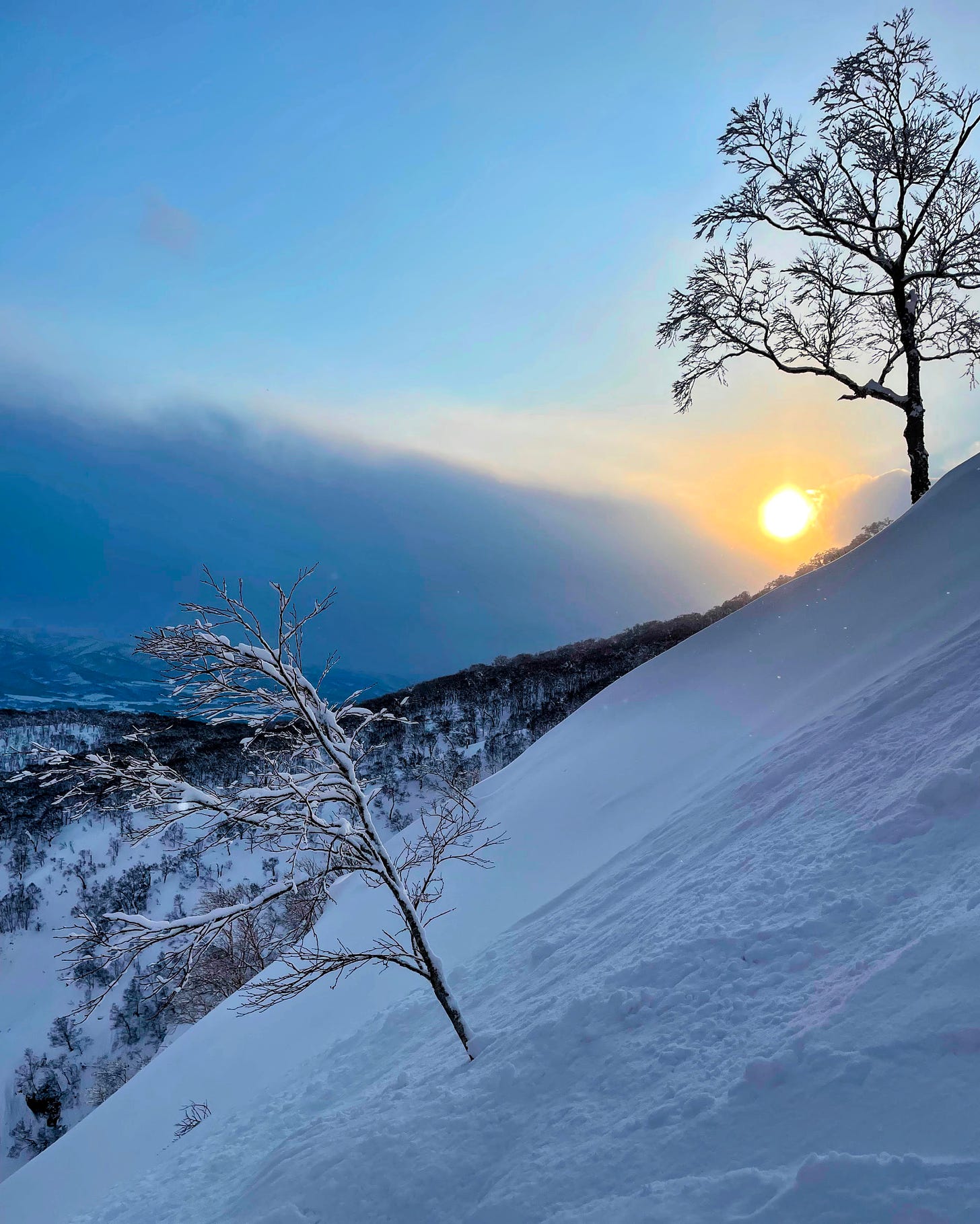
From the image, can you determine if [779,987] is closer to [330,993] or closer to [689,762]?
Result: [689,762]

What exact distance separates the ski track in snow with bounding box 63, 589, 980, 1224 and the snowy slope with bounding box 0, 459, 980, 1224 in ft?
0.05

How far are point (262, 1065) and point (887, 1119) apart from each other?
961 centimetres

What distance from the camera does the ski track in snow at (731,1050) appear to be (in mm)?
2615

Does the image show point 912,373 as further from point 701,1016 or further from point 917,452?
point 701,1016

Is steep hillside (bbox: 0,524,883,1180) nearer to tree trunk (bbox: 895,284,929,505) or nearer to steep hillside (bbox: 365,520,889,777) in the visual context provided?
steep hillside (bbox: 365,520,889,777)

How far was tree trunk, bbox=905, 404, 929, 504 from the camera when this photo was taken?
38.8 ft

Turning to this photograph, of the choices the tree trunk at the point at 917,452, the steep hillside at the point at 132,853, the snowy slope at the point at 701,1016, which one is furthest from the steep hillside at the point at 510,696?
the snowy slope at the point at 701,1016

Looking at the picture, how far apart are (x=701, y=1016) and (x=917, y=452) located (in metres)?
11.9

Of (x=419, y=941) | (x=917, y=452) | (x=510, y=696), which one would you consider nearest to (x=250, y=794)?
(x=419, y=941)

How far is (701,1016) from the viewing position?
376 cm

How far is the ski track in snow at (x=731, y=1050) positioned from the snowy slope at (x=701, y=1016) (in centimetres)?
2

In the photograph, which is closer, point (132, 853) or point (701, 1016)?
point (701, 1016)

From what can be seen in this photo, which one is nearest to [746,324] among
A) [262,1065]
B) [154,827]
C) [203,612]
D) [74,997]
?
[203,612]

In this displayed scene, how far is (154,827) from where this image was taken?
188 inches
